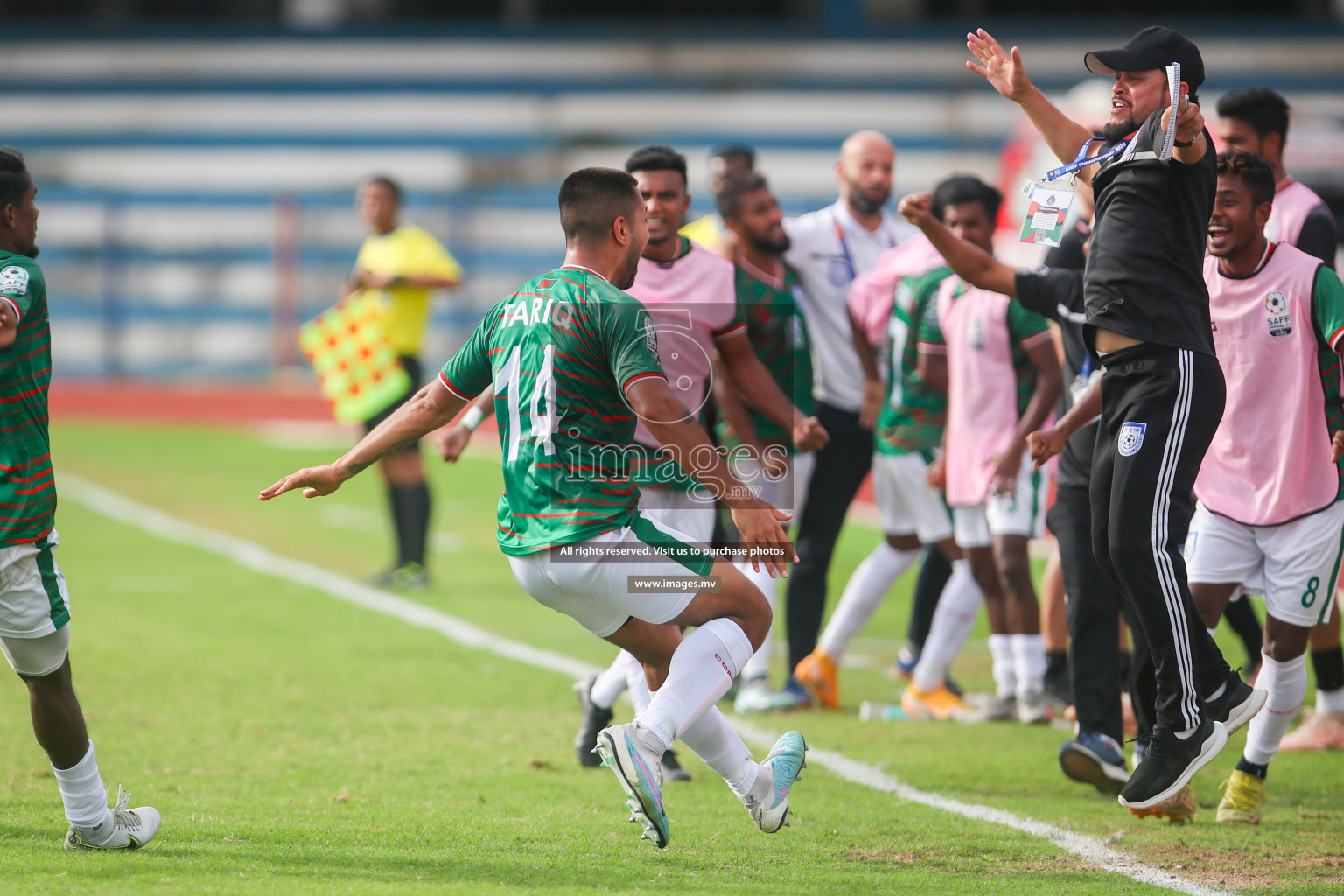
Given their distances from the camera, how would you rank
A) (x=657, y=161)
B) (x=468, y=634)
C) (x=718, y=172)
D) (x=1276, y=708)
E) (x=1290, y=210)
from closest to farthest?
→ (x=1276, y=708)
(x=1290, y=210)
(x=657, y=161)
(x=468, y=634)
(x=718, y=172)

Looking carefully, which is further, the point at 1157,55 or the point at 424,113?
the point at 424,113

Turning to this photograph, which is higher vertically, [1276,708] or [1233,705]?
[1233,705]

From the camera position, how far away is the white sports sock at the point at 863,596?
7555 mm

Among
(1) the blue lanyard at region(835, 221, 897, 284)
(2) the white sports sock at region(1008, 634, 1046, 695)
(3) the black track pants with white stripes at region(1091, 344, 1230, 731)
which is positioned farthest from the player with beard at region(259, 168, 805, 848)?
(1) the blue lanyard at region(835, 221, 897, 284)

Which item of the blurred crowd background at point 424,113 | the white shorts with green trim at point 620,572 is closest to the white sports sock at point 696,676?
the white shorts with green trim at point 620,572

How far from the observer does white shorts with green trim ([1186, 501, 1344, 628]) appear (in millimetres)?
5379

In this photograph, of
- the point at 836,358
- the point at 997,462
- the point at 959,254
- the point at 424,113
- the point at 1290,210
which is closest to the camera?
the point at 959,254

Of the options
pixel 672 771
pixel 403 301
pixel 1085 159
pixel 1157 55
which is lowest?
pixel 672 771

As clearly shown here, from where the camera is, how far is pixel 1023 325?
7133mm

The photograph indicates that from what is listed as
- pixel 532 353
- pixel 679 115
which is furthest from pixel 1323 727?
pixel 679 115

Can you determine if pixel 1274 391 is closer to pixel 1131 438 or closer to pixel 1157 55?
pixel 1131 438

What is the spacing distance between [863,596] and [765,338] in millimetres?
1443

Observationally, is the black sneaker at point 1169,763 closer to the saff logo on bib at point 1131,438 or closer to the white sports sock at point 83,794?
the saff logo on bib at point 1131,438

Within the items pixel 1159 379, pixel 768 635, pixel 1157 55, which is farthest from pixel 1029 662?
pixel 1157 55
